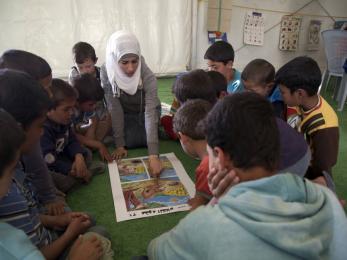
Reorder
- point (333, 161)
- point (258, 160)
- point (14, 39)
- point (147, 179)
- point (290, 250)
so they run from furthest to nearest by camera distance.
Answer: point (14, 39), point (147, 179), point (333, 161), point (258, 160), point (290, 250)

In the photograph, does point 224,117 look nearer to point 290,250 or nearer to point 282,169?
point 290,250

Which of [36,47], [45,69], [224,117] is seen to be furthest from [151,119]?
[36,47]

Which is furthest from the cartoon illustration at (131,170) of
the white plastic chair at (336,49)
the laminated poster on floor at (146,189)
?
the white plastic chair at (336,49)

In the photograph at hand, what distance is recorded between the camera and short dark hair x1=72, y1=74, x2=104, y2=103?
Result: 1.69 metres

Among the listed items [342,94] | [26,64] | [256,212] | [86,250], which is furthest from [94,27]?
[256,212]

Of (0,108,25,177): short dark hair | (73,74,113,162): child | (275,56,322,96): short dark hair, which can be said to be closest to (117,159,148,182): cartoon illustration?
(73,74,113,162): child

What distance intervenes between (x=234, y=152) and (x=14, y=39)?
126 inches

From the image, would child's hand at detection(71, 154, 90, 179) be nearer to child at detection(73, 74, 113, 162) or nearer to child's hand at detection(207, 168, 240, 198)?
child at detection(73, 74, 113, 162)

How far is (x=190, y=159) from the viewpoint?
70.1 inches

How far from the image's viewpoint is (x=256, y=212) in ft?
1.65

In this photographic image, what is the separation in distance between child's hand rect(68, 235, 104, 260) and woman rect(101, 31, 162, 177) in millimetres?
746

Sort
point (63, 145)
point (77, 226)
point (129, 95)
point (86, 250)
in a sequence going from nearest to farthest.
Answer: point (86, 250)
point (77, 226)
point (63, 145)
point (129, 95)

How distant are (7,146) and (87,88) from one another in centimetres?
116

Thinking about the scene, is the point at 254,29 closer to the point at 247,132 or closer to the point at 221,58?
the point at 221,58
